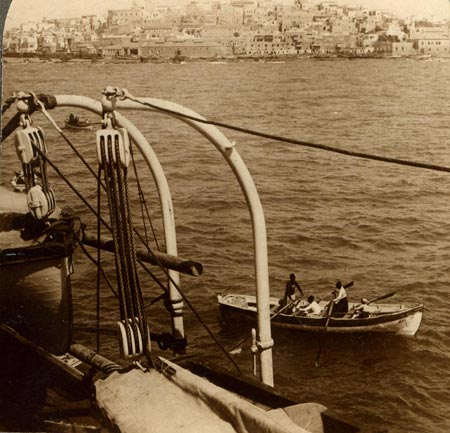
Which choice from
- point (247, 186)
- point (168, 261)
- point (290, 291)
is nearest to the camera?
point (247, 186)

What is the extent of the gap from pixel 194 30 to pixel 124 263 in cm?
561

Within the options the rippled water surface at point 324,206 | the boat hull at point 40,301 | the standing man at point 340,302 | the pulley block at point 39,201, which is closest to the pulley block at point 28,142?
the pulley block at point 39,201

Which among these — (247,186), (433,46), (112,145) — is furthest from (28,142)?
(433,46)

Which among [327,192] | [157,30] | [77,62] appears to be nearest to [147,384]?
[157,30]

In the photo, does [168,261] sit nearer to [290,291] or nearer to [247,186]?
[247,186]

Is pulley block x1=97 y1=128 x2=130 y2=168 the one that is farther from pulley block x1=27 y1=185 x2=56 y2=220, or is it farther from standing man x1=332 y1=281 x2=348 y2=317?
standing man x1=332 y1=281 x2=348 y2=317

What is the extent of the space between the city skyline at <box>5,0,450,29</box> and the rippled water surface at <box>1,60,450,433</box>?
1167 mm

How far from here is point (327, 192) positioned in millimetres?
19938

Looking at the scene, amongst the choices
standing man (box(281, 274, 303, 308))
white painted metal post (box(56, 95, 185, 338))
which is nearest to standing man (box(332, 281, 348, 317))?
standing man (box(281, 274, 303, 308))

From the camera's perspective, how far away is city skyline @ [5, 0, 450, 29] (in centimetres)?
781

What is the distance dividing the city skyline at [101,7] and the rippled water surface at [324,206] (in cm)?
117

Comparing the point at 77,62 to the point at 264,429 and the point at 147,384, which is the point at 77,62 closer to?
the point at 147,384

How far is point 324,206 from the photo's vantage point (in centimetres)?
2005

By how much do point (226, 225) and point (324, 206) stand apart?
349 cm
